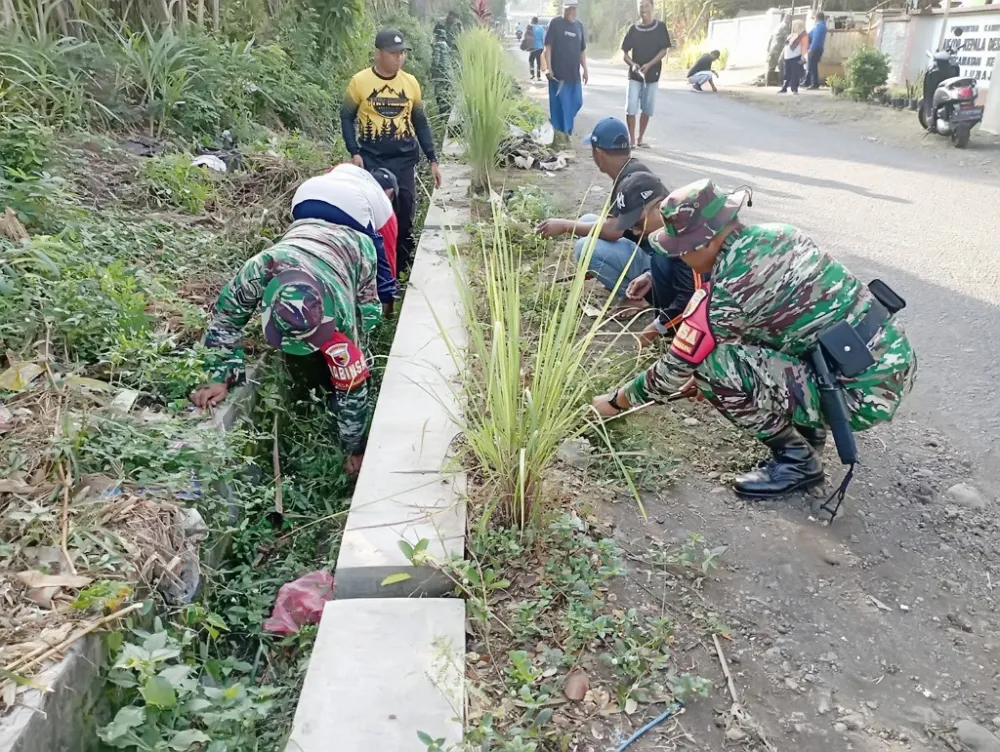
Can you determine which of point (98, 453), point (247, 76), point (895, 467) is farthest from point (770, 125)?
point (98, 453)

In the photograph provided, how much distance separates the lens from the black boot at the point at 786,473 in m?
2.63

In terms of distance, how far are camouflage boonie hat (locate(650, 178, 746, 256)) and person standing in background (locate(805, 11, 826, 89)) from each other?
15.9 metres

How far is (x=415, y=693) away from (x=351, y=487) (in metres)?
1.38

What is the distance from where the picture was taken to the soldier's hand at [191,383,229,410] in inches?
109

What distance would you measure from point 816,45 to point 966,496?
16.0 m

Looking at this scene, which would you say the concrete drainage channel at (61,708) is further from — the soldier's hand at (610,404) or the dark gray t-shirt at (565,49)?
the dark gray t-shirt at (565,49)

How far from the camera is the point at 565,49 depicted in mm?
8125

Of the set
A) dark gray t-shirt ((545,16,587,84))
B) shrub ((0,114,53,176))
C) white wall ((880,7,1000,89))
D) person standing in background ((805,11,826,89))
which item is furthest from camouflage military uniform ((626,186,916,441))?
person standing in background ((805,11,826,89))

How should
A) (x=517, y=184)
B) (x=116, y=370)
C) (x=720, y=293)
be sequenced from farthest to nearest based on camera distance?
(x=517, y=184), (x=116, y=370), (x=720, y=293)

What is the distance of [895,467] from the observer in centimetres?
288

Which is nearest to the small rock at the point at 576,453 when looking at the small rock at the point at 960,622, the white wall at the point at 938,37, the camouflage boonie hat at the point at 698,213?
the camouflage boonie hat at the point at 698,213

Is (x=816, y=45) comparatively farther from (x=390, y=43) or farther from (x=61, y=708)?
(x=61, y=708)

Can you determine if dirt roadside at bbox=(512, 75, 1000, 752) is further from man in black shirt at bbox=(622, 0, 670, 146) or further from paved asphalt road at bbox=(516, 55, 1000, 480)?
man in black shirt at bbox=(622, 0, 670, 146)

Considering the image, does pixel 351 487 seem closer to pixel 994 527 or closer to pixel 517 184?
pixel 994 527
